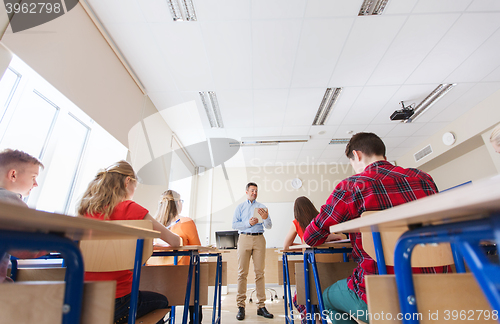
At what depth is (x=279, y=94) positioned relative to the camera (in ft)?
12.6

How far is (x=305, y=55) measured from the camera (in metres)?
3.09

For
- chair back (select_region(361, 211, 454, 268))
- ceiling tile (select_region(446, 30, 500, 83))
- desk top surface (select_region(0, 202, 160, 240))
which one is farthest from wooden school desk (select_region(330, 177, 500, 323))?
ceiling tile (select_region(446, 30, 500, 83))

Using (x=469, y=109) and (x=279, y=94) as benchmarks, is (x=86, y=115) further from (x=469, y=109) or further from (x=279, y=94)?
(x=469, y=109)

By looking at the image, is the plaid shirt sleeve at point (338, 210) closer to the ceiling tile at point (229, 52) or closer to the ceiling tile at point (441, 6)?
the ceiling tile at point (229, 52)

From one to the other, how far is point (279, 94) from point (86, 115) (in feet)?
8.36

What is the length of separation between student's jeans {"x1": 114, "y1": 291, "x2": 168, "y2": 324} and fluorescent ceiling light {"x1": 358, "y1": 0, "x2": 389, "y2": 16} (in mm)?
3005

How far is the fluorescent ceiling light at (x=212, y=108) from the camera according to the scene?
3.86m

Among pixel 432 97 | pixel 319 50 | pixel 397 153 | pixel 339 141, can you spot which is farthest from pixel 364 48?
pixel 397 153

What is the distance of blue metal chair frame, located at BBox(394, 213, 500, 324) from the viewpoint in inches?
18.5

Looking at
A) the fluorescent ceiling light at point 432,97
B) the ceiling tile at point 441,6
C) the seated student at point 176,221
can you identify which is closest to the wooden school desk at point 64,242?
the seated student at point 176,221

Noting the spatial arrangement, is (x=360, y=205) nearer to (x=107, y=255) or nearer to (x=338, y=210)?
(x=338, y=210)

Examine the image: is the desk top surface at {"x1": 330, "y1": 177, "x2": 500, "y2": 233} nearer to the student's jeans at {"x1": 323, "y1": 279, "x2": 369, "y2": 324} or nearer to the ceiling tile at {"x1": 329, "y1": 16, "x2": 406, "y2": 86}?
the student's jeans at {"x1": 323, "y1": 279, "x2": 369, "y2": 324}

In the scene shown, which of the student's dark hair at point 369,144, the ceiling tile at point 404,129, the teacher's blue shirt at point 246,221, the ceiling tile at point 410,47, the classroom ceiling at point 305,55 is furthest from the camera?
the ceiling tile at point 404,129

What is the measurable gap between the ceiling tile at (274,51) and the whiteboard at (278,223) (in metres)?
3.87
